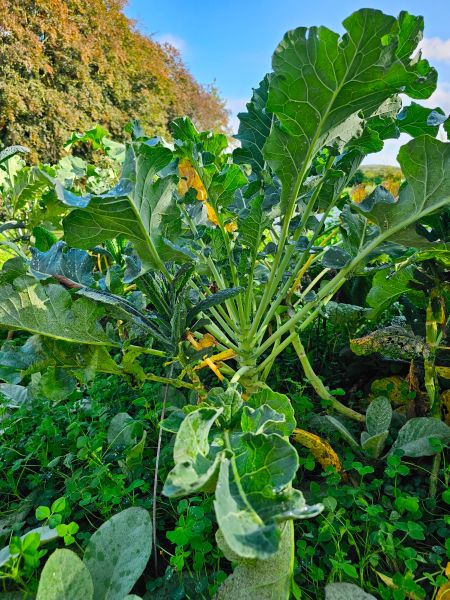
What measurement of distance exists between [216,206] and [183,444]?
66cm

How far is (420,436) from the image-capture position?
1.03 meters

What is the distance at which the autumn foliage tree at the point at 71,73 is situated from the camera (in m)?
8.21

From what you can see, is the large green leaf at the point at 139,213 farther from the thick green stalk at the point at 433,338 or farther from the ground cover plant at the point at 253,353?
the thick green stalk at the point at 433,338

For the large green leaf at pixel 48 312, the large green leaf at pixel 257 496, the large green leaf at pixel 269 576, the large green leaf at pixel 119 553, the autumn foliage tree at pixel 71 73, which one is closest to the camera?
the large green leaf at pixel 257 496

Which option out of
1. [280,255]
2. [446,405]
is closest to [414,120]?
[280,255]

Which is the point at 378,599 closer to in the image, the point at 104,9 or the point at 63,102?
the point at 63,102

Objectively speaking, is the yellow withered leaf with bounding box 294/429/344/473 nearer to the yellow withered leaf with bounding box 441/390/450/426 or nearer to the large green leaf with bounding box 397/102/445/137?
the yellow withered leaf with bounding box 441/390/450/426

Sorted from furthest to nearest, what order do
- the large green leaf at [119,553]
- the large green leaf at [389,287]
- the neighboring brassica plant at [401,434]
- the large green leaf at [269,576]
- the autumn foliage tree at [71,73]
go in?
the autumn foliage tree at [71,73] → the large green leaf at [389,287] → the neighboring brassica plant at [401,434] → the large green leaf at [119,553] → the large green leaf at [269,576]

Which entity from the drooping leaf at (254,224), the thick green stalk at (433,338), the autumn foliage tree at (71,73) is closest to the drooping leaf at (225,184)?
the drooping leaf at (254,224)

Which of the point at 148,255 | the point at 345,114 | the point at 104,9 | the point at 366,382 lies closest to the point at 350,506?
the point at 366,382

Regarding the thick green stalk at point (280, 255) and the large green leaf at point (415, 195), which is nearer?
the large green leaf at point (415, 195)

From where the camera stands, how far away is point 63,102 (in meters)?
8.76

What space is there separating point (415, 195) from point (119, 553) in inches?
35.1

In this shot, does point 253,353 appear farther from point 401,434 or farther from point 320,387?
point 401,434
